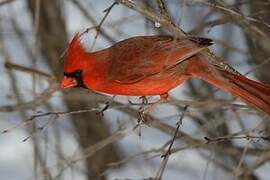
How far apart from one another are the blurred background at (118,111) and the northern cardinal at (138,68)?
0.25 feet

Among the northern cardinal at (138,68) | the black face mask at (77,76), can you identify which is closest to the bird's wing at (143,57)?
the northern cardinal at (138,68)

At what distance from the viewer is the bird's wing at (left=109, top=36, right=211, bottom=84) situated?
263 centimetres

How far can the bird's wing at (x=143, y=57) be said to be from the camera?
2.63 m

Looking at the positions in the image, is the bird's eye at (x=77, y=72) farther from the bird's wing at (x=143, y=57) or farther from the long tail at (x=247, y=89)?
the long tail at (x=247, y=89)

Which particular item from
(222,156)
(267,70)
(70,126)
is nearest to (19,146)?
(70,126)

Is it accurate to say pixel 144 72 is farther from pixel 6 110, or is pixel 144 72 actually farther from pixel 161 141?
pixel 161 141

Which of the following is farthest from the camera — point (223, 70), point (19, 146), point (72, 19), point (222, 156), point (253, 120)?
point (72, 19)

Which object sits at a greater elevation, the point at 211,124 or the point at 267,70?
the point at 267,70

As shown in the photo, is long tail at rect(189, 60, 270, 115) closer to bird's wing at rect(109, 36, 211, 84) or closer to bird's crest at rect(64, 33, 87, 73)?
bird's wing at rect(109, 36, 211, 84)

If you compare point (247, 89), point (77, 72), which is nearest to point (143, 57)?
point (77, 72)

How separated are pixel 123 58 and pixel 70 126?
216cm

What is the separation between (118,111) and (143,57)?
2098 millimetres

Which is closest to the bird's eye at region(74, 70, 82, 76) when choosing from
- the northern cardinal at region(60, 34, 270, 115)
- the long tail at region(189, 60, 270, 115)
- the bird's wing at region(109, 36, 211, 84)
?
the northern cardinal at region(60, 34, 270, 115)

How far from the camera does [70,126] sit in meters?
4.81
